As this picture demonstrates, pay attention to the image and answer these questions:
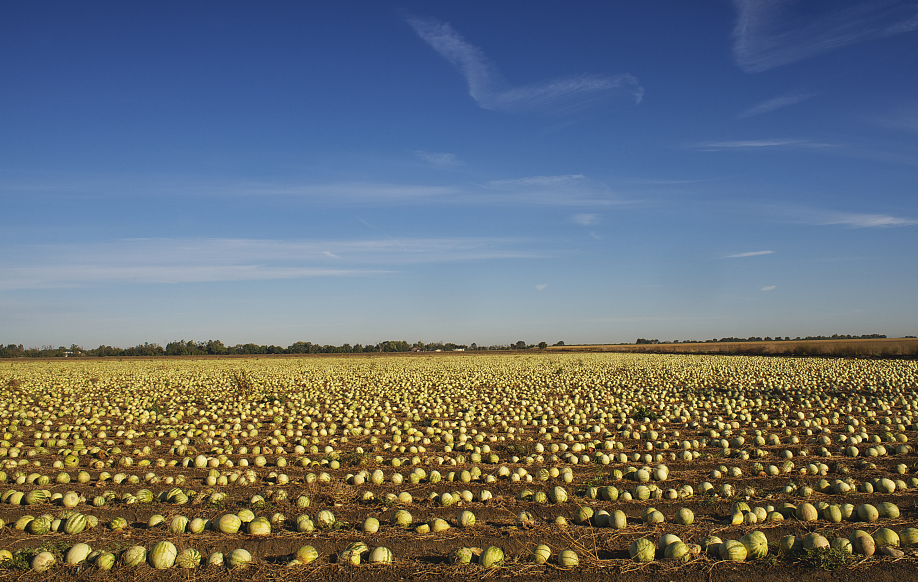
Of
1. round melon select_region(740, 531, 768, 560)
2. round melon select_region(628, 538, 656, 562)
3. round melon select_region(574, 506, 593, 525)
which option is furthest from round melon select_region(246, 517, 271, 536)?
round melon select_region(740, 531, 768, 560)

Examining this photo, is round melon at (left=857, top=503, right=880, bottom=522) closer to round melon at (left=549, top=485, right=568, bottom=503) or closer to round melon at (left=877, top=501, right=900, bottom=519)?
round melon at (left=877, top=501, right=900, bottom=519)

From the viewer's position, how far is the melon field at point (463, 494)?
16.3 feet

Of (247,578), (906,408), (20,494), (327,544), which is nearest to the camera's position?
(247,578)

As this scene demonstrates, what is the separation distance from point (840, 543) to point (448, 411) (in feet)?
37.5

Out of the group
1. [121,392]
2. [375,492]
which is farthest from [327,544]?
[121,392]

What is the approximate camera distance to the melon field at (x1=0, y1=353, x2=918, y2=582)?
16.3 feet

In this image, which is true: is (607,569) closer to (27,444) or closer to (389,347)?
(27,444)

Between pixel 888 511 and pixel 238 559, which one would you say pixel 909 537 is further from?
pixel 238 559

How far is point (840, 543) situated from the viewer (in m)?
4.99

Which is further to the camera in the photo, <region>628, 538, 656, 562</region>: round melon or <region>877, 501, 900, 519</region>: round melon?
<region>877, 501, 900, 519</region>: round melon

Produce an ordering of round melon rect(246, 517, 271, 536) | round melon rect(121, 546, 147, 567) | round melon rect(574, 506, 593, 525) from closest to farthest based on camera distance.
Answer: round melon rect(121, 546, 147, 567), round melon rect(246, 517, 271, 536), round melon rect(574, 506, 593, 525)

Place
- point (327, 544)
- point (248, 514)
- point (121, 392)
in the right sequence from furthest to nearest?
point (121, 392) → point (248, 514) → point (327, 544)

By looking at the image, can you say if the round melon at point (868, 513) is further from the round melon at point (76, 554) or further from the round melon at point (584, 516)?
the round melon at point (76, 554)

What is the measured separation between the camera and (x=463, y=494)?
6957 millimetres
